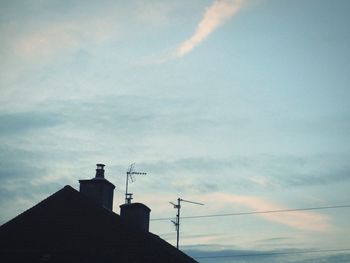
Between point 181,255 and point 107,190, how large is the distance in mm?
6733

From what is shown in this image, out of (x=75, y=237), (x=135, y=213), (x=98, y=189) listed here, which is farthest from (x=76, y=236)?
(x=135, y=213)

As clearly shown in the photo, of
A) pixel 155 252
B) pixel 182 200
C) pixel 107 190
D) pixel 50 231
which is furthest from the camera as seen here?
pixel 182 200

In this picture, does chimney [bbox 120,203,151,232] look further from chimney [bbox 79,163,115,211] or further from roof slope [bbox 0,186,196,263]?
roof slope [bbox 0,186,196,263]

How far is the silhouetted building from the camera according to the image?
21.8 metres

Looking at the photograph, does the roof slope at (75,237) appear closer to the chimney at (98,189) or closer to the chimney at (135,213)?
the chimney at (98,189)

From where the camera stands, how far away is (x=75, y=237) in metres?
22.7

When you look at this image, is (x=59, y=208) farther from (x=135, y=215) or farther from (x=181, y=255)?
(x=181, y=255)

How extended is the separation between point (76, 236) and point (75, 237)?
72 mm

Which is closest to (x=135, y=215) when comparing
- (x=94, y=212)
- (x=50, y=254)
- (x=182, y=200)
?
(x=94, y=212)

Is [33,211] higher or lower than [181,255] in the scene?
higher

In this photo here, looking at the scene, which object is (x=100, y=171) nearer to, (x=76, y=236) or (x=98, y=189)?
(x=98, y=189)

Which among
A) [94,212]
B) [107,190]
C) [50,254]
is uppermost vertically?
[107,190]

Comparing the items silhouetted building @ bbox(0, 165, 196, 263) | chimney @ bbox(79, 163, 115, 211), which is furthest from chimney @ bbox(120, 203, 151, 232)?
silhouetted building @ bbox(0, 165, 196, 263)

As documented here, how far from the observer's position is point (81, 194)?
23.6m
